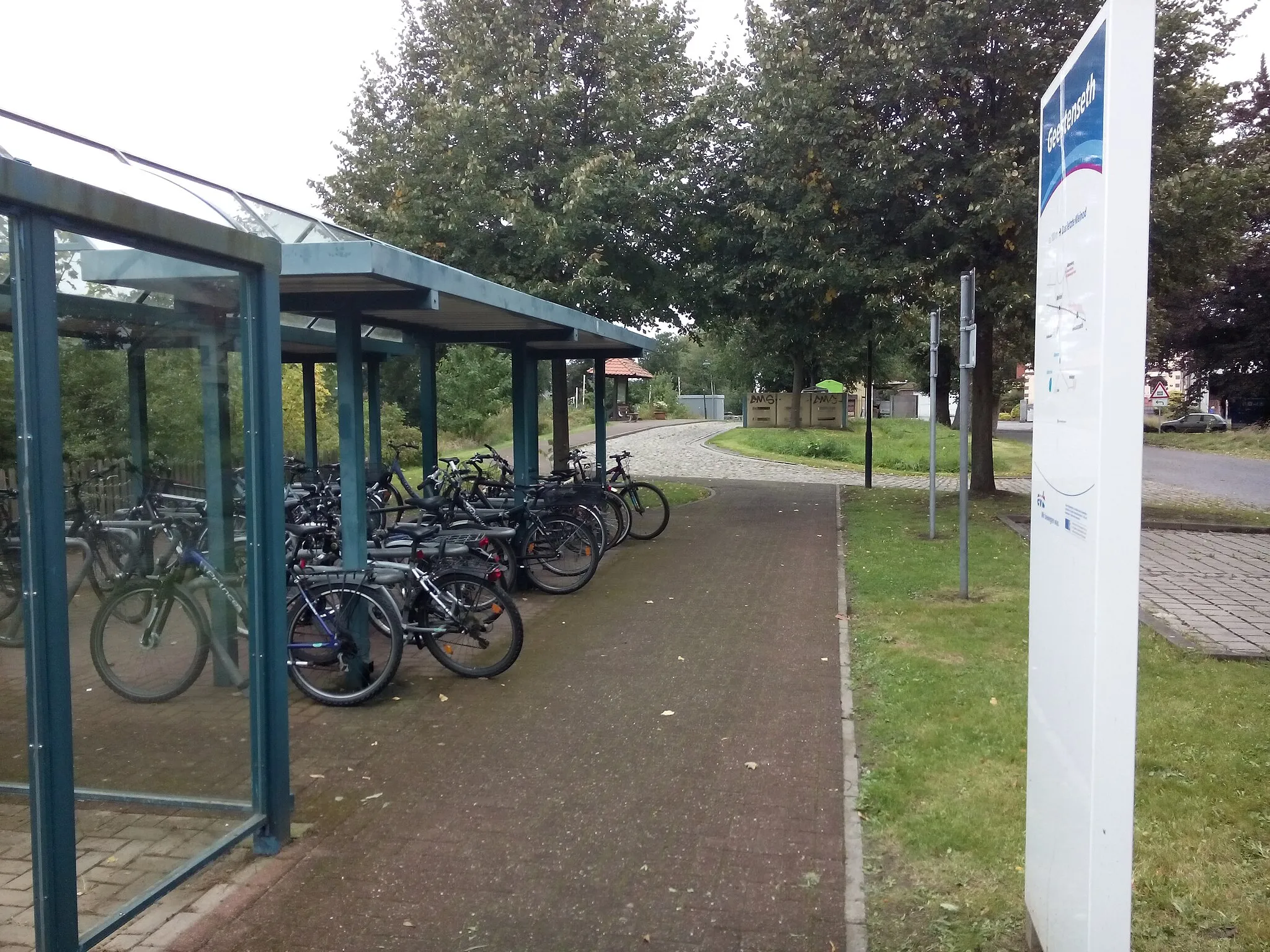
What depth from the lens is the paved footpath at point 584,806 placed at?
3.66 m

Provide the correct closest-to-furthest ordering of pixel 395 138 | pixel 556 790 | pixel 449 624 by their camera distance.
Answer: pixel 556 790 < pixel 449 624 < pixel 395 138

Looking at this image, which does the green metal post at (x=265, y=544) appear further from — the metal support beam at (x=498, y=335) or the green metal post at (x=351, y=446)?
the metal support beam at (x=498, y=335)

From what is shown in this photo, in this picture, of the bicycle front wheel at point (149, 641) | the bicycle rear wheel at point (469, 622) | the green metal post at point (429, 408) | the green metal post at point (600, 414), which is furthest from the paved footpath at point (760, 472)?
the bicycle front wheel at point (149, 641)

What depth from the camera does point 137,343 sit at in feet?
12.3

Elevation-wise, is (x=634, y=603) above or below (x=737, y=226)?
below

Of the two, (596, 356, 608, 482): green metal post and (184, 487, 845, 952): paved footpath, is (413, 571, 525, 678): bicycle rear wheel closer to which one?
(184, 487, 845, 952): paved footpath

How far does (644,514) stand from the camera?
546 inches

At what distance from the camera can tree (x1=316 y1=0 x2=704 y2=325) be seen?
1434cm

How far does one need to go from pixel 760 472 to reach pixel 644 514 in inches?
417

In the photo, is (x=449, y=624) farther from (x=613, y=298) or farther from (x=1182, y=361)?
(x=1182, y=361)

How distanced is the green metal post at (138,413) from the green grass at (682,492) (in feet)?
42.7

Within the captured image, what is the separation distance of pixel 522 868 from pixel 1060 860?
79.4 inches

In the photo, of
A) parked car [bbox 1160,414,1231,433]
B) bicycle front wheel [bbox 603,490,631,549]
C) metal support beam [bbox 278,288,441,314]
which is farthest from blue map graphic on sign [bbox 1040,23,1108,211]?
parked car [bbox 1160,414,1231,433]

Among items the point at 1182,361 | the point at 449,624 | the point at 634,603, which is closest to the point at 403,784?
the point at 449,624
